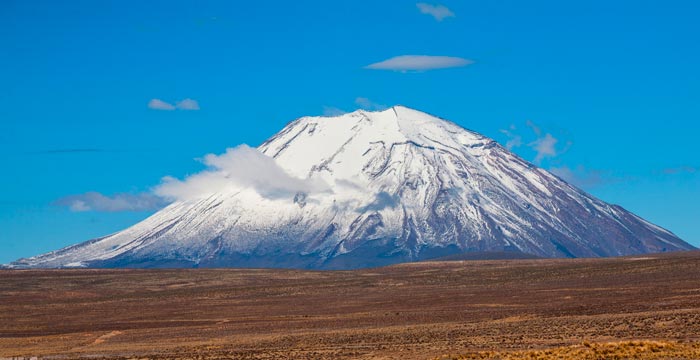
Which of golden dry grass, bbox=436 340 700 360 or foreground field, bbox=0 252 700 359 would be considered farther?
foreground field, bbox=0 252 700 359

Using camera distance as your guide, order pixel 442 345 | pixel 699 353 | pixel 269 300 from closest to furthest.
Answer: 1. pixel 699 353
2. pixel 442 345
3. pixel 269 300

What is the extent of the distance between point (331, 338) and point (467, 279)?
5564cm

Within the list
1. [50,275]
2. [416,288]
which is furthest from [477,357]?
[50,275]

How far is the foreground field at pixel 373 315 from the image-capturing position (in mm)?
50625

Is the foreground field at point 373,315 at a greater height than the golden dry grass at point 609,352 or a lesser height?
greater

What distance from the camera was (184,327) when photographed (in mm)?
71875

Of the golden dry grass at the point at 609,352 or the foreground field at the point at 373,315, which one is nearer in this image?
the golden dry grass at the point at 609,352

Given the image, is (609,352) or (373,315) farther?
(373,315)

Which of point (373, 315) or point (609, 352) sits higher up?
point (373, 315)

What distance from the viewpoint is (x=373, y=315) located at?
244 feet

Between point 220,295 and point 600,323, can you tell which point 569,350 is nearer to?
point 600,323

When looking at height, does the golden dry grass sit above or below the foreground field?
below

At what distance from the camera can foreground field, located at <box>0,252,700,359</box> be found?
166 feet

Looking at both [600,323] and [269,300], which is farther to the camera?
[269,300]
